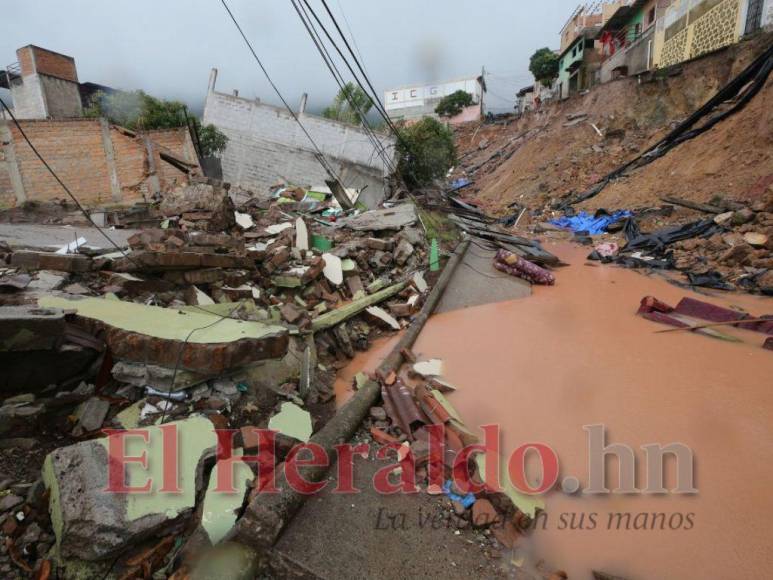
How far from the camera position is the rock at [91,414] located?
2.52m

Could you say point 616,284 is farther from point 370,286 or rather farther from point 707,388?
point 370,286

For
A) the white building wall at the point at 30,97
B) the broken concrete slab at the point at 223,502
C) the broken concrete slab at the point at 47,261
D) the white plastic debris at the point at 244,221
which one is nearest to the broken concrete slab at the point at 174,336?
the broken concrete slab at the point at 223,502

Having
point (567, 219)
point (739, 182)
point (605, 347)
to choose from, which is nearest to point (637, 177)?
point (567, 219)

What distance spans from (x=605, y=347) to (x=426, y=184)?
1307 cm

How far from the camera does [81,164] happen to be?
11.1 m

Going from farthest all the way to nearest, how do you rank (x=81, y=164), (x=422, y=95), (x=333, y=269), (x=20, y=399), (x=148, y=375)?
(x=422, y=95), (x=81, y=164), (x=333, y=269), (x=148, y=375), (x=20, y=399)

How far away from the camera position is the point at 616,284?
7535 millimetres

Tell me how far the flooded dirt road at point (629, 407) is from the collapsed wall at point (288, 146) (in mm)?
9730

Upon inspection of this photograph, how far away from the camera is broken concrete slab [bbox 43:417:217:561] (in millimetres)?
1826

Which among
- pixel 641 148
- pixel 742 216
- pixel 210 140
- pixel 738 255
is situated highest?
pixel 210 140

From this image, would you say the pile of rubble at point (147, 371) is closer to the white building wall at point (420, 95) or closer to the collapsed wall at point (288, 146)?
the collapsed wall at point (288, 146)

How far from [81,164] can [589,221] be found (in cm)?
1426

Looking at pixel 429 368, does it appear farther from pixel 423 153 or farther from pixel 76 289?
pixel 423 153

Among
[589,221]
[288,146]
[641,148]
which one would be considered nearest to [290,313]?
[589,221]
